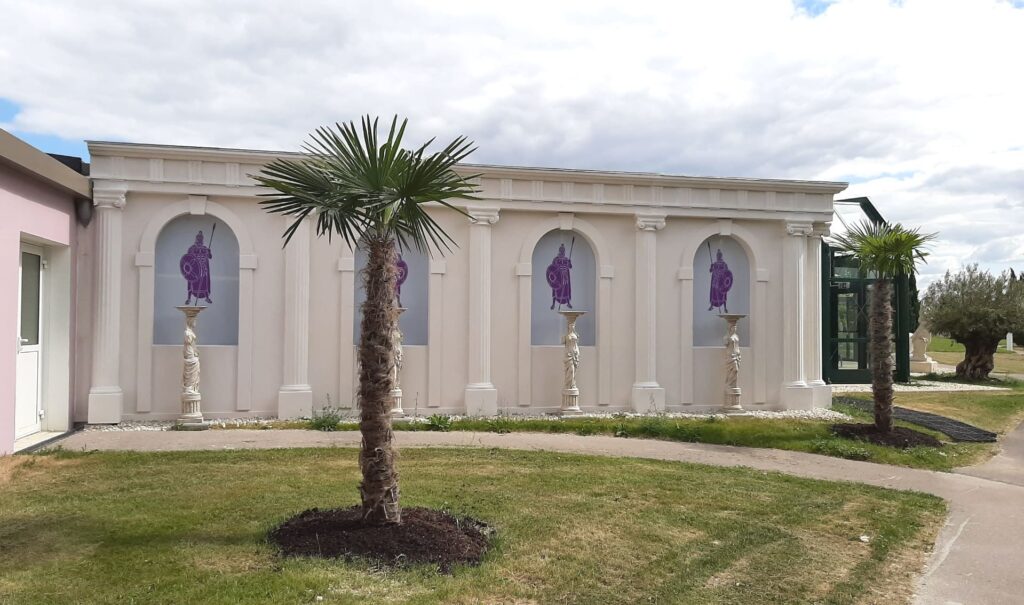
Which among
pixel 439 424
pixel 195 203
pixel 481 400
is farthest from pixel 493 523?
pixel 195 203

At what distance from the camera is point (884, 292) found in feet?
37.0

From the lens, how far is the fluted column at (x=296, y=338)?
38.7ft

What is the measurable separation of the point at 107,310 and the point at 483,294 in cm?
589

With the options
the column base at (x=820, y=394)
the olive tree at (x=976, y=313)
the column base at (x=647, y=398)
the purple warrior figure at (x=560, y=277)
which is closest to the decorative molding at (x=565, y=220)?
the purple warrior figure at (x=560, y=277)

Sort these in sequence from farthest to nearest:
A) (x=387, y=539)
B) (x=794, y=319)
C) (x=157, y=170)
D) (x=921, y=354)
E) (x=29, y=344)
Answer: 1. (x=921, y=354)
2. (x=794, y=319)
3. (x=157, y=170)
4. (x=29, y=344)
5. (x=387, y=539)

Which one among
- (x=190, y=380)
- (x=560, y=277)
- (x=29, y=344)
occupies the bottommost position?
(x=190, y=380)

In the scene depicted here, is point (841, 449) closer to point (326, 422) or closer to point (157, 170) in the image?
point (326, 422)

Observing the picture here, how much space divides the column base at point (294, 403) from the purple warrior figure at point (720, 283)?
7573 millimetres

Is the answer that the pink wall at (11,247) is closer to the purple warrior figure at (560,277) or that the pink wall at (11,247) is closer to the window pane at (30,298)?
the window pane at (30,298)

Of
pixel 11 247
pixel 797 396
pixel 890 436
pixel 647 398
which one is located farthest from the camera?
pixel 797 396

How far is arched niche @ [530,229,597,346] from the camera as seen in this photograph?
13.4m

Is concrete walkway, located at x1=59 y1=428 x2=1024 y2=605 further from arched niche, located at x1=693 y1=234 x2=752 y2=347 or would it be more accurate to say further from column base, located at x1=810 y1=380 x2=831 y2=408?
arched niche, located at x1=693 y1=234 x2=752 y2=347

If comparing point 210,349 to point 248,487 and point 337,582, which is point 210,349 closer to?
point 248,487

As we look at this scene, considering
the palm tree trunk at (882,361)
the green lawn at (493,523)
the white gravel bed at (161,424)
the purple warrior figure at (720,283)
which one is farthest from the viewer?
the purple warrior figure at (720,283)
